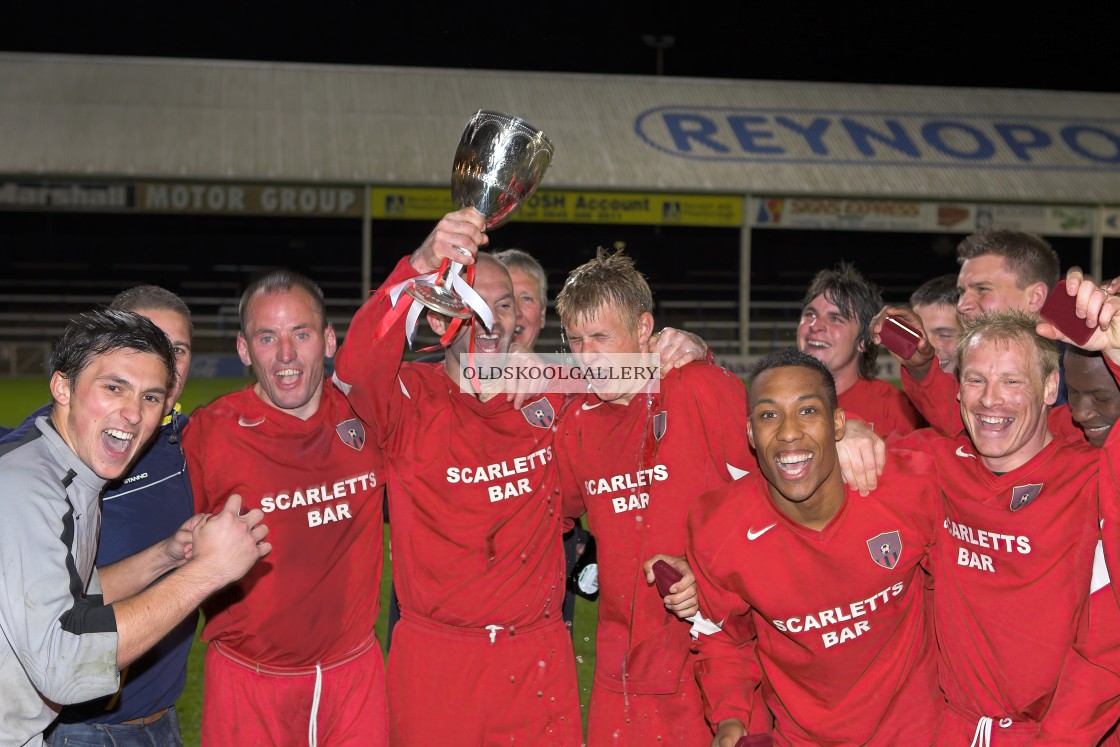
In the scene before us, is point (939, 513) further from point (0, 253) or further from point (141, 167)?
point (0, 253)

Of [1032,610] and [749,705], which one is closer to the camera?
[1032,610]

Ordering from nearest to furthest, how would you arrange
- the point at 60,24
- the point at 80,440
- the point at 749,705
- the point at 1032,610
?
the point at 80,440
the point at 1032,610
the point at 749,705
the point at 60,24

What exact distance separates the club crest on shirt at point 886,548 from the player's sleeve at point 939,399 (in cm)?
79

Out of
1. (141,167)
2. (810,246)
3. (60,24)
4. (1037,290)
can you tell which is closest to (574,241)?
(810,246)

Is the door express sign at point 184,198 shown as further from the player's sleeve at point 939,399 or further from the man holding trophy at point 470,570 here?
the player's sleeve at point 939,399

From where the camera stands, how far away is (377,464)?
389 cm

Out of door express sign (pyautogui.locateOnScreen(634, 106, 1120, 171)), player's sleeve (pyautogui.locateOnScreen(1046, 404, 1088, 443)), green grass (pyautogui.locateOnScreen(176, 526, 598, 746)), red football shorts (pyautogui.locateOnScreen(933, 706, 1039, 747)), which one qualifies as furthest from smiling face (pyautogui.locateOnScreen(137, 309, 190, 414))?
door express sign (pyautogui.locateOnScreen(634, 106, 1120, 171))

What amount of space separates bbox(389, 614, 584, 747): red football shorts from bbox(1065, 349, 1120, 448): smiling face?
6.68 feet

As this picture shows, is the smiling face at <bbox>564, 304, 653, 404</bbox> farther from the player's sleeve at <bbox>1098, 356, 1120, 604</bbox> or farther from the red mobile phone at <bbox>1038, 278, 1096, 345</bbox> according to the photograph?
the player's sleeve at <bbox>1098, 356, 1120, 604</bbox>

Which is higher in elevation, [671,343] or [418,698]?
[671,343]

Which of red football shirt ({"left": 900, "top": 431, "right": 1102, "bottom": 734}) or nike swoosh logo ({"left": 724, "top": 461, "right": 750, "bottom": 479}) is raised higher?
nike swoosh logo ({"left": 724, "top": 461, "right": 750, "bottom": 479})

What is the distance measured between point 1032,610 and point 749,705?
0.92 metres

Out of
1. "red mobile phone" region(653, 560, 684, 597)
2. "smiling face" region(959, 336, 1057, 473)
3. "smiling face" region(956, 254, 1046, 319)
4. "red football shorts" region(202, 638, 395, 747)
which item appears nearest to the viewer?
"smiling face" region(959, 336, 1057, 473)

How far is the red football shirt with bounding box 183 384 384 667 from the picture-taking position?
12.1ft
